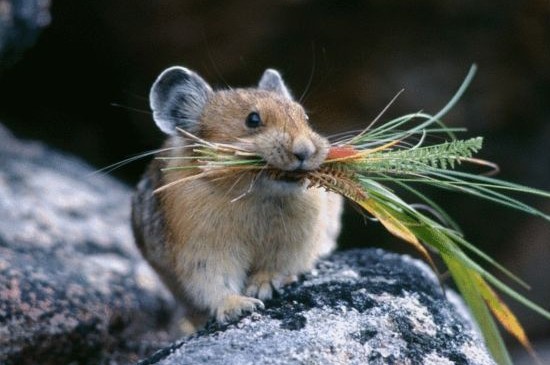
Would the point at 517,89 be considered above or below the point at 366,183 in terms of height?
above

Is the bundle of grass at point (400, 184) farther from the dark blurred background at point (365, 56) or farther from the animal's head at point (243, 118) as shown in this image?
the dark blurred background at point (365, 56)

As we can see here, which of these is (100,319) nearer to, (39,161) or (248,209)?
(248,209)

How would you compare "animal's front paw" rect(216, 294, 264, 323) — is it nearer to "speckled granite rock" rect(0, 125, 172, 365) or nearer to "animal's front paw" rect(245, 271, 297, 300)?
"animal's front paw" rect(245, 271, 297, 300)

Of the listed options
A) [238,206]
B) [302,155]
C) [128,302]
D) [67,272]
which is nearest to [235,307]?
[238,206]

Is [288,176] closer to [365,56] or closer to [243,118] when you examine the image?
[243,118]

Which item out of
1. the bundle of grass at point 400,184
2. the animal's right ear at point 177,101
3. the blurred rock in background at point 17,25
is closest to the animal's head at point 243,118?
the animal's right ear at point 177,101

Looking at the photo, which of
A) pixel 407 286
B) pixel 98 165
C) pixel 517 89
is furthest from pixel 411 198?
pixel 407 286
